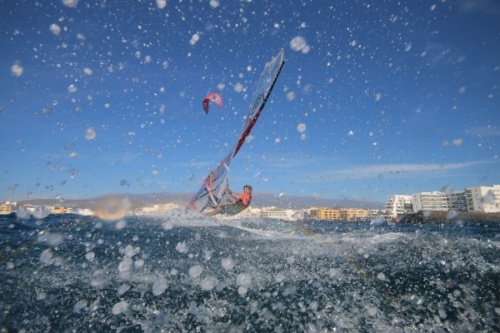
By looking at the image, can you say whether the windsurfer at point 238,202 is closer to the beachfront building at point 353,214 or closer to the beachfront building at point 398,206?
the beachfront building at point 398,206

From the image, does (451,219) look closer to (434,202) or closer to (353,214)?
(434,202)

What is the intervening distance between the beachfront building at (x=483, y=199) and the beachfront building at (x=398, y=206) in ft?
61.0


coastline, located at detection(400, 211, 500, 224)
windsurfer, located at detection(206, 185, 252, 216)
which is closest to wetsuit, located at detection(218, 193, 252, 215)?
windsurfer, located at detection(206, 185, 252, 216)

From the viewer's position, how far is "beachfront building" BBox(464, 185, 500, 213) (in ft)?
223

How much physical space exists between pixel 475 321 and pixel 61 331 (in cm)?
472

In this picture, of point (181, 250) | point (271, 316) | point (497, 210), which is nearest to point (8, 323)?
point (271, 316)

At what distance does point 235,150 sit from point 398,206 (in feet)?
347

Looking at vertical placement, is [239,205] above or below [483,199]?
below

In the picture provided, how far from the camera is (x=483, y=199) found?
233 ft

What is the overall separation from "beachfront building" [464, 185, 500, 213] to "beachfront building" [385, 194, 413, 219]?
61.0 feet

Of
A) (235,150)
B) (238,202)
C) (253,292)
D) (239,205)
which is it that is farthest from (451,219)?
(253,292)

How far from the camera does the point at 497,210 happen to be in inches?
3036

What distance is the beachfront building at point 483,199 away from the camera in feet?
223

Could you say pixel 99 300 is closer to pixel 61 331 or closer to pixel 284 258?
pixel 61 331
